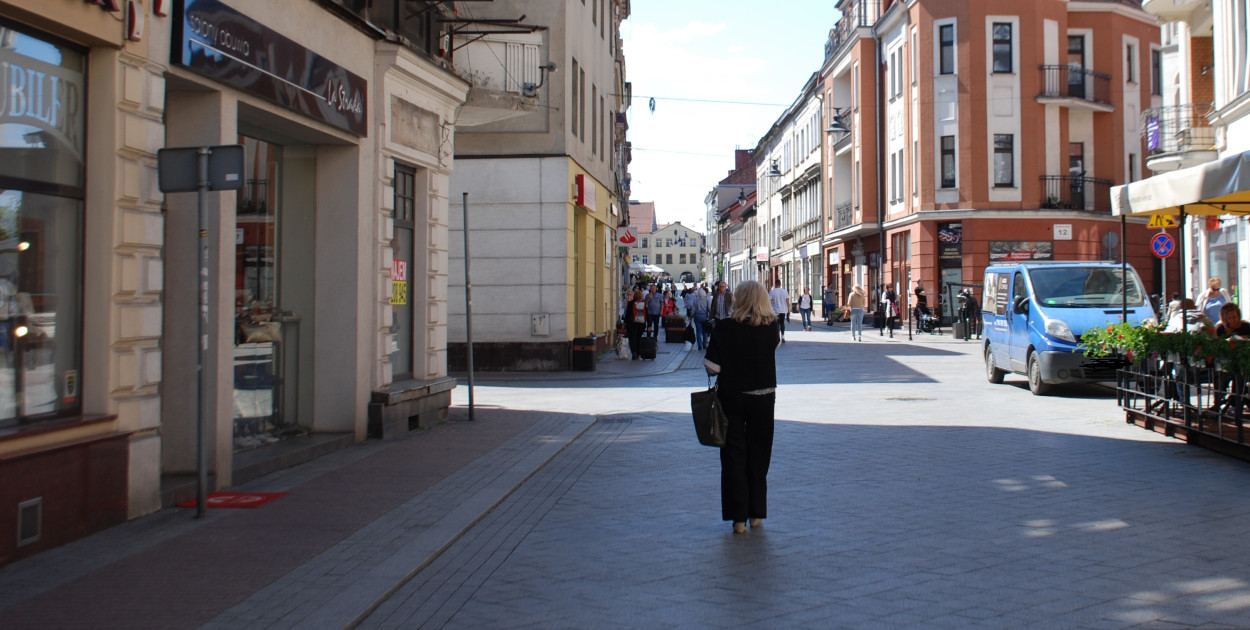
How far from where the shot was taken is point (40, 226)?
6.63m

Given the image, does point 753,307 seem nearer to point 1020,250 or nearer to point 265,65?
point 265,65

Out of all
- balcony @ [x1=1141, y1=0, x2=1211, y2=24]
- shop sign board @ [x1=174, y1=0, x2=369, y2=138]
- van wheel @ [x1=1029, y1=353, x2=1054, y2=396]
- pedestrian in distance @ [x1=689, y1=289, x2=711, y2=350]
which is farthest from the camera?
pedestrian in distance @ [x1=689, y1=289, x2=711, y2=350]

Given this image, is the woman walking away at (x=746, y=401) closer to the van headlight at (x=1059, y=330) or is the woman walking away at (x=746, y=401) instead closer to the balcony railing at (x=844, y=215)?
the van headlight at (x=1059, y=330)

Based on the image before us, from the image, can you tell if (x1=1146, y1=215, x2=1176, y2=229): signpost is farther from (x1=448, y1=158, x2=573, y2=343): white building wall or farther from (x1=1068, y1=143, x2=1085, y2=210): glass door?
(x1=1068, y1=143, x2=1085, y2=210): glass door

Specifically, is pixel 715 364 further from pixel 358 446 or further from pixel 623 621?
pixel 358 446

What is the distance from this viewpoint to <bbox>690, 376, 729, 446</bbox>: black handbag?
22.7 ft

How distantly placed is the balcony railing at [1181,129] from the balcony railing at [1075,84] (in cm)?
1255

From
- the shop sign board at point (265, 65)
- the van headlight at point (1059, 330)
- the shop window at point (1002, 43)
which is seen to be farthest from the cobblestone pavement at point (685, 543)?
the shop window at point (1002, 43)

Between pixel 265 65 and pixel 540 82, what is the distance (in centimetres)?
1152

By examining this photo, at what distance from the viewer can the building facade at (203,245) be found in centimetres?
654

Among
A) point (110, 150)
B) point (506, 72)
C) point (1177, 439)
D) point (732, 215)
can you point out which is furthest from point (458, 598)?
point (732, 215)

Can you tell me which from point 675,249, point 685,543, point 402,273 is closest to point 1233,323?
point 685,543

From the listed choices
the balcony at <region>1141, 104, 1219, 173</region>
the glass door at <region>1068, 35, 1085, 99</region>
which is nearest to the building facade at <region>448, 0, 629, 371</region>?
the balcony at <region>1141, 104, 1219, 173</region>

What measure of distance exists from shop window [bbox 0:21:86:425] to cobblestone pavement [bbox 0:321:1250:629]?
1.03 m
